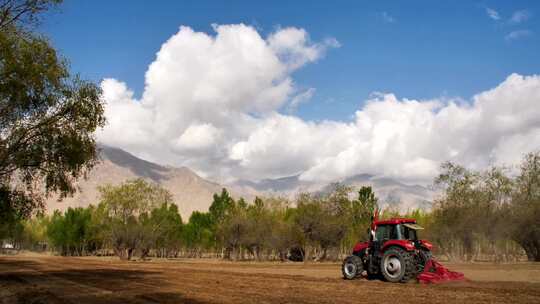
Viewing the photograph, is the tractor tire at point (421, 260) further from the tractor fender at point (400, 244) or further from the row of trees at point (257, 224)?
the row of trees at point (257, 224)

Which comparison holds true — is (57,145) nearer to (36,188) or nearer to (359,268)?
(36,188)

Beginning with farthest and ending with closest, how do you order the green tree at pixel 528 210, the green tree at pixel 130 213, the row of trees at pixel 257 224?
the row of trees at pixel 257 224 → the green tree at pixel 130 213 → the green tree at pixel 528 210

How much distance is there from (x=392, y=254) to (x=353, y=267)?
260 centimetres

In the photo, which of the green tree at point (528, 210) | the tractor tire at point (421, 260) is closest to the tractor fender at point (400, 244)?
the tractor tire at point (421, 260)

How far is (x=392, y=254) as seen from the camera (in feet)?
67.7

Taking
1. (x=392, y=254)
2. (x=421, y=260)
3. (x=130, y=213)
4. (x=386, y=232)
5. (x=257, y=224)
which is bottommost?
(x=421, y=260)

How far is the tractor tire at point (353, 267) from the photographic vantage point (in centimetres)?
2250

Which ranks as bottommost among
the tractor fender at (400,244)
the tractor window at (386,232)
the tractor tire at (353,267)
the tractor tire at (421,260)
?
the tractor tire at (353,267)

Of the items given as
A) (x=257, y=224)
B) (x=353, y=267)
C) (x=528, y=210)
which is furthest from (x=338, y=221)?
(x=353, y=267)

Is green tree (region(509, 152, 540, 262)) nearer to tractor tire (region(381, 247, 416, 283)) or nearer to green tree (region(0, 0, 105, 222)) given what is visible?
tractor tire (region(381, 247, 416, 283))

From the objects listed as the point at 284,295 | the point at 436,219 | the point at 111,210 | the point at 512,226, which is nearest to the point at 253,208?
the point at 111,210

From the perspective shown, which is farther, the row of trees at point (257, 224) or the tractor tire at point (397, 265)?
the row of trees at point (257, 224)

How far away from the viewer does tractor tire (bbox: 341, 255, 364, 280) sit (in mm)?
22500

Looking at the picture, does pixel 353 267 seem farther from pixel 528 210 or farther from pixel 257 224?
pixel 257 224
